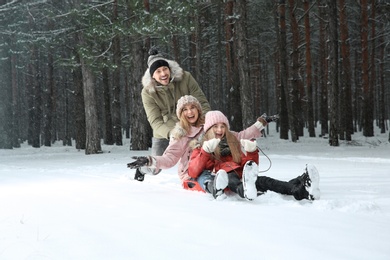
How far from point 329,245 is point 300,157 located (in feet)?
24.2

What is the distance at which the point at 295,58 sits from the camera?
16672mm

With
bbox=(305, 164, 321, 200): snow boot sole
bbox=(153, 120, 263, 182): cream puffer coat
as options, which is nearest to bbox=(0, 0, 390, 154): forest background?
bbox=(153, 120, 263, 182): cream puffer coat

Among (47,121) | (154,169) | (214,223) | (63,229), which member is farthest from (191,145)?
(47,121)

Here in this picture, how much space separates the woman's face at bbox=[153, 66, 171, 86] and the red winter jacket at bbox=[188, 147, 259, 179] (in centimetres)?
126

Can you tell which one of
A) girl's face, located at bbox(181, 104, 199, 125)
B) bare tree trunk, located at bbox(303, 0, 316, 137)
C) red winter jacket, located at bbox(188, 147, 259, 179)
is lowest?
red winter jacket, located at bbox(188, 147, 259, 179)

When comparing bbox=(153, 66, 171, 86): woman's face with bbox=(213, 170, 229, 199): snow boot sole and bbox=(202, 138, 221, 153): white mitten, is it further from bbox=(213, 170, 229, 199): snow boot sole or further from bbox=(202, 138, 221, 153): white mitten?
bbox=(213, 170, 229, 199): snow boot sole

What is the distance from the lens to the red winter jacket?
4039 millimetres

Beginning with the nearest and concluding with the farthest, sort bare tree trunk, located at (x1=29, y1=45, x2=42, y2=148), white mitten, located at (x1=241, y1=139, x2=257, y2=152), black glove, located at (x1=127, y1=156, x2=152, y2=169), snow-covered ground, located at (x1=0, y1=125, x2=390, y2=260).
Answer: snow-covered ground, located at (x1=0, y1=125, x2=390, y2=260) < black glove, located at (x1=127, y1=156, x2=152, y2=169) < white mitten, located at (x1=241, y1=139, x2=257, y2=152) < bare tree trunk, located at (x1=29, y1=45, x2=42, y2=148)

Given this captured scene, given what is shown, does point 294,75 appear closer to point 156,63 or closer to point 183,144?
point 156,63

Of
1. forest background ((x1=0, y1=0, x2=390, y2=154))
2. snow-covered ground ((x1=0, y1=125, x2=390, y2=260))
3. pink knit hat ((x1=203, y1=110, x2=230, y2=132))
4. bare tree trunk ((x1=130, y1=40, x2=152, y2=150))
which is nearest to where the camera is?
snow-covered ground ((x1=0, y1=125, x2=390, y2=260))

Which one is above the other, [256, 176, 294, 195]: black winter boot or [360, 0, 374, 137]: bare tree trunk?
[360, 0, 374, 137]: bare tree trunk

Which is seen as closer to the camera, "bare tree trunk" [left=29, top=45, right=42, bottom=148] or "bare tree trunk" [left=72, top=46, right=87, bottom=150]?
"bare tree trunk" [left=72, top=46, right=87, bottom=150]

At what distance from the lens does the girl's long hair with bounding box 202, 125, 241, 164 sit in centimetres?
410

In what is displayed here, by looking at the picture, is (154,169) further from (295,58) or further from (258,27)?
(258,27)
